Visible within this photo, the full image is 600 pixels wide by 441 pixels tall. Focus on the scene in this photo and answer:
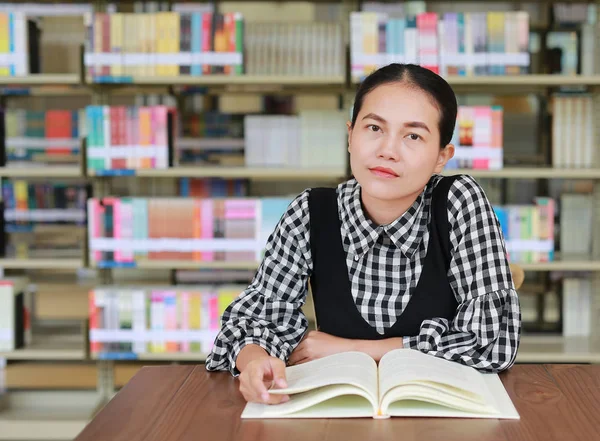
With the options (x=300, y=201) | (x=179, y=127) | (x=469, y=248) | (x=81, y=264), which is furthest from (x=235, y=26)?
(x=469, y=248)

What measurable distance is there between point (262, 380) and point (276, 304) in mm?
319

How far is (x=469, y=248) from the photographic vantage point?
1.24m

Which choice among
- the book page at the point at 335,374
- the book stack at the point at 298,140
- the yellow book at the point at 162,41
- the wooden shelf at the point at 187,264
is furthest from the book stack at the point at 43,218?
the book page at the point at 335,374

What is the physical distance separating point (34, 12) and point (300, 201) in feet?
7.59

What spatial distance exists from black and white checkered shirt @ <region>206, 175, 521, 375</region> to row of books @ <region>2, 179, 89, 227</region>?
6.50 ft

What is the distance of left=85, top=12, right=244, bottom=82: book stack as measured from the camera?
2875mm

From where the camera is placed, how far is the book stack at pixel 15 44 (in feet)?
9.62

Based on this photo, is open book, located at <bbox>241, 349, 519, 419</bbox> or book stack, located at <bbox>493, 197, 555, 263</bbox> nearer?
open book, located at <bbox>241, 349, 519, 419</bbox>

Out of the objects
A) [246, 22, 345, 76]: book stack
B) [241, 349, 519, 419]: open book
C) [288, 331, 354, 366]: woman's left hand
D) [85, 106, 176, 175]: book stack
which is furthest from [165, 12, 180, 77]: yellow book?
[241, 349, 519, 419]: open book

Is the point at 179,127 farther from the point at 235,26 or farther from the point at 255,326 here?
the point at 255,326

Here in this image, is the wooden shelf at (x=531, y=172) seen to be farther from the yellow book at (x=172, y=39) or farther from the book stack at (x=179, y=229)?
the yellow book at (x=172, y=39)

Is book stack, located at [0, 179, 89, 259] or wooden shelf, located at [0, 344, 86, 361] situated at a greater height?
book stack, located at [0, 179, 89, 259]

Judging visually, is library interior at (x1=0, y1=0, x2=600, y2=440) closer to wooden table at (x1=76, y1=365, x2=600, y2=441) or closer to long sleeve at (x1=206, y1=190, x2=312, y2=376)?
long sleeve at (x1=206, y1=190, x2=312, y2=376)

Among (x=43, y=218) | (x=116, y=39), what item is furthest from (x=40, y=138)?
(x=116, y=39)
